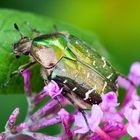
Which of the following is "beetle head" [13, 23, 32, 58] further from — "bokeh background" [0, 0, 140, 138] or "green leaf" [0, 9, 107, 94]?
"bokeh background" [0, 0, 140, 138]

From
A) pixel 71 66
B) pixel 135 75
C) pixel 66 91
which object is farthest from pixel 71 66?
pixel 135 75

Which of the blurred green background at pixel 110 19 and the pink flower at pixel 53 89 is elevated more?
the pink flower at pixel 53 89

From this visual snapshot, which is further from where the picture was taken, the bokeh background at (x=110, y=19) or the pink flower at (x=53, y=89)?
the bokeh background at (x=110, y=19)

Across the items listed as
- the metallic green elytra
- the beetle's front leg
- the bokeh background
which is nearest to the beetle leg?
the metallic green elytra

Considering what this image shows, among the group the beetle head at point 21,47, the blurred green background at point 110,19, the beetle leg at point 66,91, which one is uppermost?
the beetle head at point 21,47

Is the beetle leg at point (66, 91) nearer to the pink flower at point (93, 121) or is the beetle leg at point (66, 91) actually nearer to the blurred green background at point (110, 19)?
the pink flower at point (93, 121)

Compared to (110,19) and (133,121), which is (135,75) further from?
(110,19)

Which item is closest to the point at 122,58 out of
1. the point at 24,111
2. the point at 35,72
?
the point at 24,111

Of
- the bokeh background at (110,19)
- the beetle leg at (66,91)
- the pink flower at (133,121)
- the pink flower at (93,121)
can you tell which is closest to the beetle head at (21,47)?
the beetle leg at (66,91)
